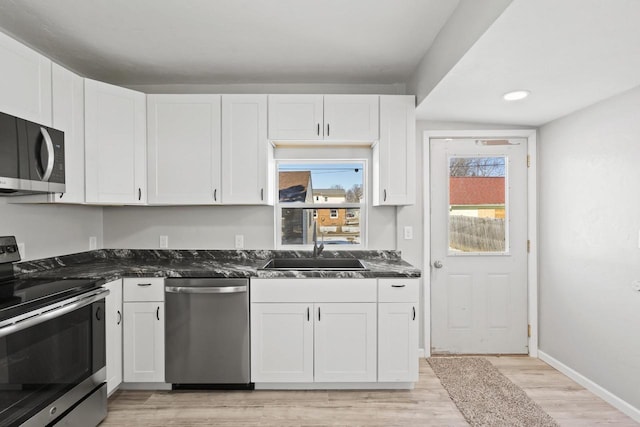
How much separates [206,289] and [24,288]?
3.22ft

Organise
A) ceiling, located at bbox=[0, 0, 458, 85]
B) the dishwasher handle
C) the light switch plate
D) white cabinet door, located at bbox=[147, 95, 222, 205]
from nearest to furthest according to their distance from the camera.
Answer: ceiling, located at bbox=[0, 0, 458, 85] < the dishwasher handle < white cabinet door, located at bbox=[147, 95, 222, 205] < the light switch plate

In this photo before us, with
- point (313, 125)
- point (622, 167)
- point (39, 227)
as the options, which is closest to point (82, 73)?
point (39, 227)

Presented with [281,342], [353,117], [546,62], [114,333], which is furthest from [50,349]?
[546,62]

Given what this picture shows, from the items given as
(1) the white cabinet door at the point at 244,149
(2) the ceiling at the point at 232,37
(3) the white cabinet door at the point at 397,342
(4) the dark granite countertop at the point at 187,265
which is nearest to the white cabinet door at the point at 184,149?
(1) the white cabinet door at the point at 244,149

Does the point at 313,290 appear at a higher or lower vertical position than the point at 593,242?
lower

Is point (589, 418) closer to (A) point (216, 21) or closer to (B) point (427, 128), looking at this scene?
(B) point (427, 128)

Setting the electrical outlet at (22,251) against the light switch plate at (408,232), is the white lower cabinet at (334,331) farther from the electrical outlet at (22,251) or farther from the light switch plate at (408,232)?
the electrical outlet at (22,251)

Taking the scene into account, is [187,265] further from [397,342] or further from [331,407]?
[397,342]

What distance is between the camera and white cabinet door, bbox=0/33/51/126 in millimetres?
1876

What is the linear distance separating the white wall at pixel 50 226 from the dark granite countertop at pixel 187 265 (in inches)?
3.0

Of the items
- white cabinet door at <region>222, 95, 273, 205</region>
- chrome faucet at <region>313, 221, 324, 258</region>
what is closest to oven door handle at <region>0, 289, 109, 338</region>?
white cabinet door at <region>222, 95, 273, 205</region>

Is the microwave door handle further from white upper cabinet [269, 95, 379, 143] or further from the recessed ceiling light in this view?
the recessed ceiling light

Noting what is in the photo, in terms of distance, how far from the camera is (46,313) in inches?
67.5

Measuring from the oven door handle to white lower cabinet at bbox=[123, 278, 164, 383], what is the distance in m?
0.35
